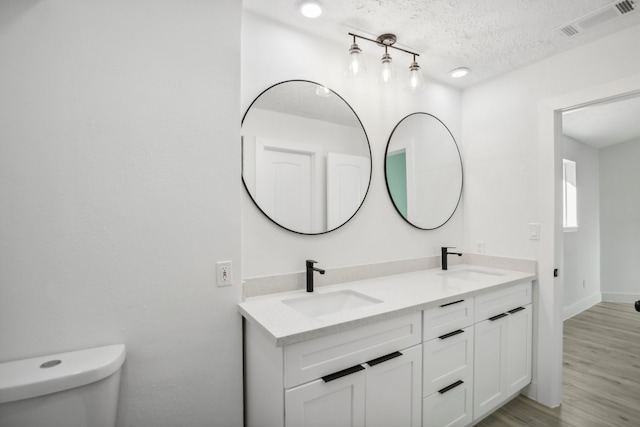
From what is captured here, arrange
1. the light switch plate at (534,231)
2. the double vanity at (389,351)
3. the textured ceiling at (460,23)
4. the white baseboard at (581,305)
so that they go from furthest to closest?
the white baseboard at (581,305)
the light switch plate at (534,231)
the textured ceiling at (460,23)
the double vanity at (389,351)

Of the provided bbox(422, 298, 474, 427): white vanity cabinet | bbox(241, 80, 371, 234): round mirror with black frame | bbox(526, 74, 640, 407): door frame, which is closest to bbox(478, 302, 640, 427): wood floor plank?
bbox(526, 74, 640, 407): door frame

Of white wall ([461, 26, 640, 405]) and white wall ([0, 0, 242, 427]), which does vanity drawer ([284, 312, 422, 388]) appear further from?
white wall ([461, 26, 640, 405])

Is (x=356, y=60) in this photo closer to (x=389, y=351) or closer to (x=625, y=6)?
(x=625, y=6)

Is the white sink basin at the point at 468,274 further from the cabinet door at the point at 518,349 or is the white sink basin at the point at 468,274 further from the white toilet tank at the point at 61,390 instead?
the white toilet tank at the point at 61,390

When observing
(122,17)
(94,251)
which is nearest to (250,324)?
(94,251)

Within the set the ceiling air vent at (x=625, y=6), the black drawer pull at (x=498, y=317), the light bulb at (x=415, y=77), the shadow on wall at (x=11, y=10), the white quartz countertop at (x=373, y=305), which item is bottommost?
the black drawer pull at (x=498, y=317)

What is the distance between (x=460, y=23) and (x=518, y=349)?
7.05 feet

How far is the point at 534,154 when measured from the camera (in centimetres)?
222

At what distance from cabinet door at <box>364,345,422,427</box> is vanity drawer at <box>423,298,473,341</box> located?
0.40ft

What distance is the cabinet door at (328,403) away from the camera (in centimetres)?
112

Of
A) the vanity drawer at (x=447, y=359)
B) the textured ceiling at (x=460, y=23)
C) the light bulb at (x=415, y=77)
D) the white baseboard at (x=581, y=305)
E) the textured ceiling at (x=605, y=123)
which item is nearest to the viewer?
the vanity drawer at (x=447, y=359)

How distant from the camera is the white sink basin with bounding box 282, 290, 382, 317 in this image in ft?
5.30

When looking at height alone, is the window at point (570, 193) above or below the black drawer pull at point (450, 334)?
above

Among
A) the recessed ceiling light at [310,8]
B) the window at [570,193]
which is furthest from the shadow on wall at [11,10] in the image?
the window at [570,193]
